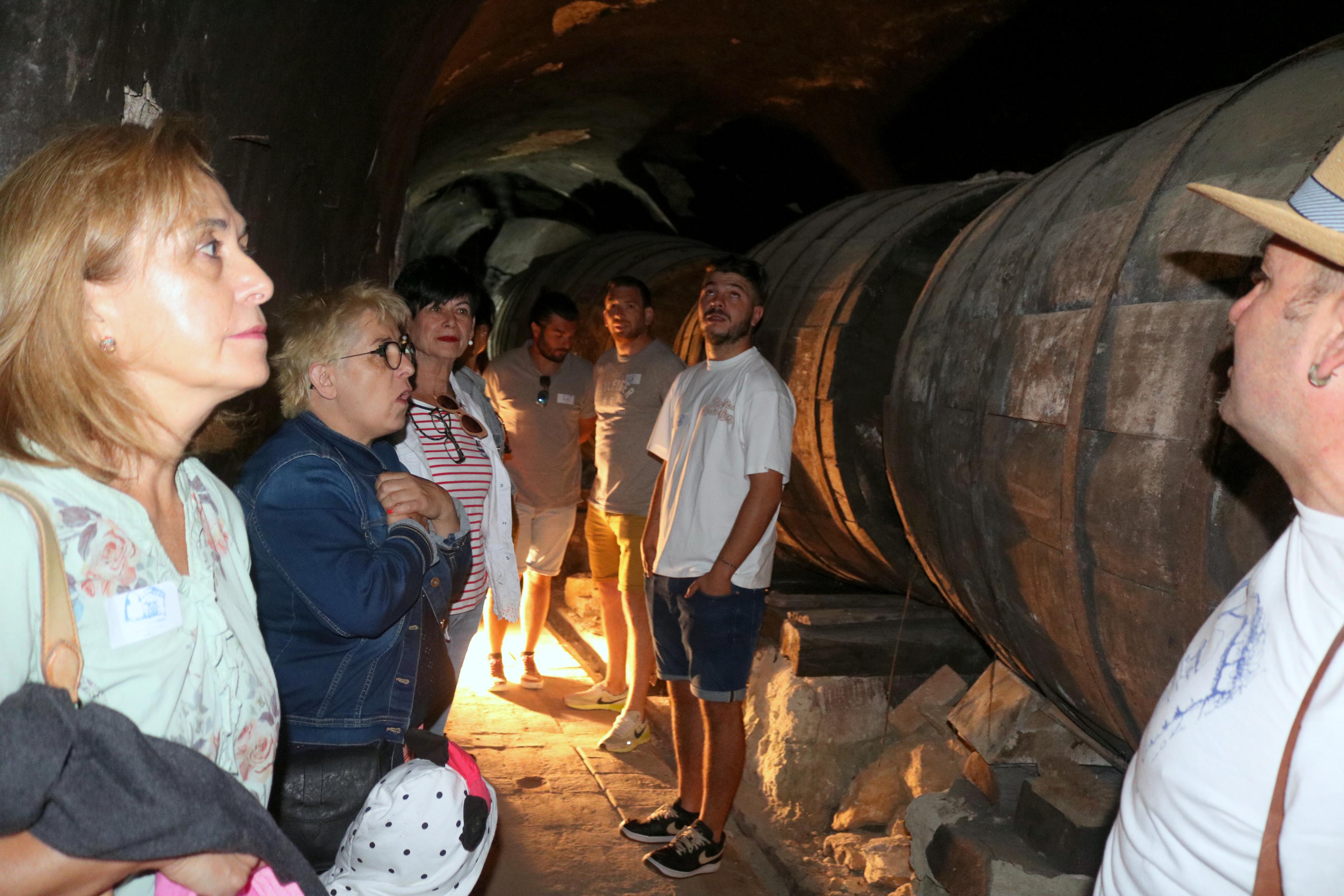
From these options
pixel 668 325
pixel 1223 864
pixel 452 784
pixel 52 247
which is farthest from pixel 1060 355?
pixel 668 325

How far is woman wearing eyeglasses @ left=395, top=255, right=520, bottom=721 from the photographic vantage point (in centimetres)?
292

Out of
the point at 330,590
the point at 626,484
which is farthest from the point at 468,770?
the point at 626,484

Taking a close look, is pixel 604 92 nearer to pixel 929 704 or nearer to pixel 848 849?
pixel 929 704

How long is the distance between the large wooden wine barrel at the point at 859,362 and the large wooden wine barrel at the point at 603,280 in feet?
6.19

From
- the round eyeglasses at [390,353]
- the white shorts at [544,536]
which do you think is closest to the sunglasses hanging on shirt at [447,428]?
the round eyeglasses at [390,353]

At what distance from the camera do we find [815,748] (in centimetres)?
381

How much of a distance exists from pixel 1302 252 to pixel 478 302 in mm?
2754

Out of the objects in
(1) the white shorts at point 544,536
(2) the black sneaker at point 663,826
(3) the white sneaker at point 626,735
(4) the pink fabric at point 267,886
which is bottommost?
(3) the white sneaker at point 626,735

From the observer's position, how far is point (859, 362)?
3580 mm

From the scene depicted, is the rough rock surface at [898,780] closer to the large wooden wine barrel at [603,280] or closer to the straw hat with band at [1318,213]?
the straw hat with band at [1318,213]

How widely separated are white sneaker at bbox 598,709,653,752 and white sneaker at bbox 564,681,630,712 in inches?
16.5

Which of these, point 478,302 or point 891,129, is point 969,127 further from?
point 478,302

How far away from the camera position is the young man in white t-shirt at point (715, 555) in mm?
3182

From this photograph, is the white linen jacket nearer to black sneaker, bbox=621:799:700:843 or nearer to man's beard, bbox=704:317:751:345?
man's beard, bbox=704:317:751:345
